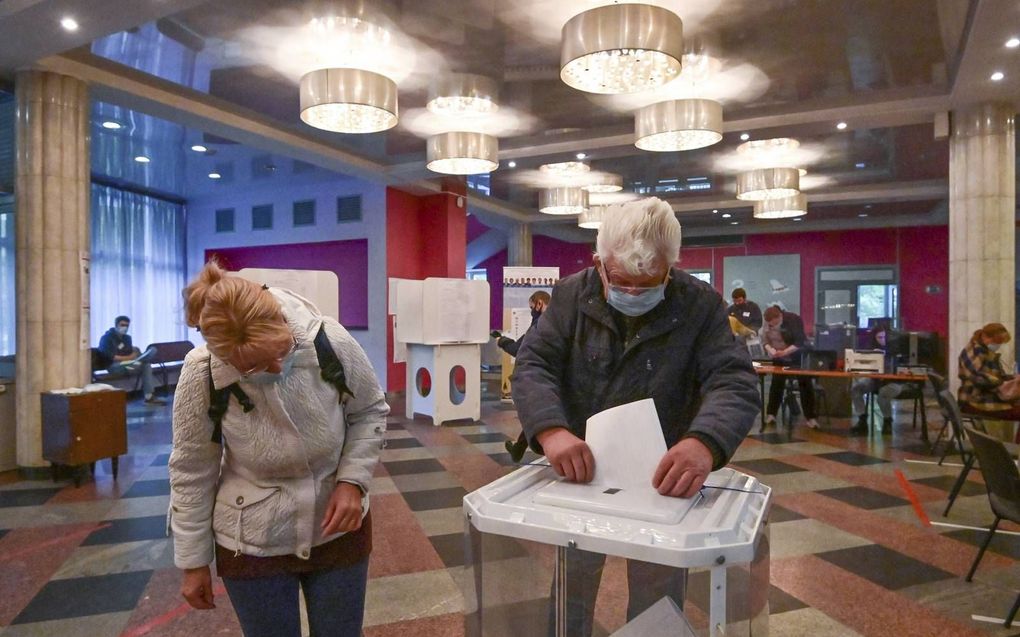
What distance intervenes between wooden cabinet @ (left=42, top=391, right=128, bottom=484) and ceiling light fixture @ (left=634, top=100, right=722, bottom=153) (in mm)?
5383

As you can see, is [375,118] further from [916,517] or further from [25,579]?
[916,517]

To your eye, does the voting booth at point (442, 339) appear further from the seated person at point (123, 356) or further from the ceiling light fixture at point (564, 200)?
the seated person at point (123, 356)

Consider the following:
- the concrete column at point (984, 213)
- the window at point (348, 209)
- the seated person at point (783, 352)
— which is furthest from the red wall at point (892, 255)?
the concrete column at point (984, 213)

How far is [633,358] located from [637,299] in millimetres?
131

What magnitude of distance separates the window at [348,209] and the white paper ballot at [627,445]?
9.99 m

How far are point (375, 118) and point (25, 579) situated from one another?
413 centimetres

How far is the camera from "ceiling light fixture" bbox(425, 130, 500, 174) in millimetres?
7176

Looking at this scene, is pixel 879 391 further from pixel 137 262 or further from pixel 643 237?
pixel 137 262

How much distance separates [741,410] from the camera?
129cm

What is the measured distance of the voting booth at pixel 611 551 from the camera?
99 cm

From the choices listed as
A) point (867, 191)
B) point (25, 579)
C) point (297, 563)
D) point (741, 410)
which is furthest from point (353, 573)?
point (867, 191)

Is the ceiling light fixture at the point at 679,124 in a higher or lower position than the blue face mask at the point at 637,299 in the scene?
higher

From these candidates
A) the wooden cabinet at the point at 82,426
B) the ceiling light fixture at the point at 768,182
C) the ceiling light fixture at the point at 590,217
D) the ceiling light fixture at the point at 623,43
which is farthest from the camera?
the ceiling light fixture at the point at 590,217

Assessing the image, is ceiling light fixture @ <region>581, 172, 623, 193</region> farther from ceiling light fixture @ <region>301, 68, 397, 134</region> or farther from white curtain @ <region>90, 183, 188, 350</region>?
white curtain @ <region>90, 183, 188, 350</region>
